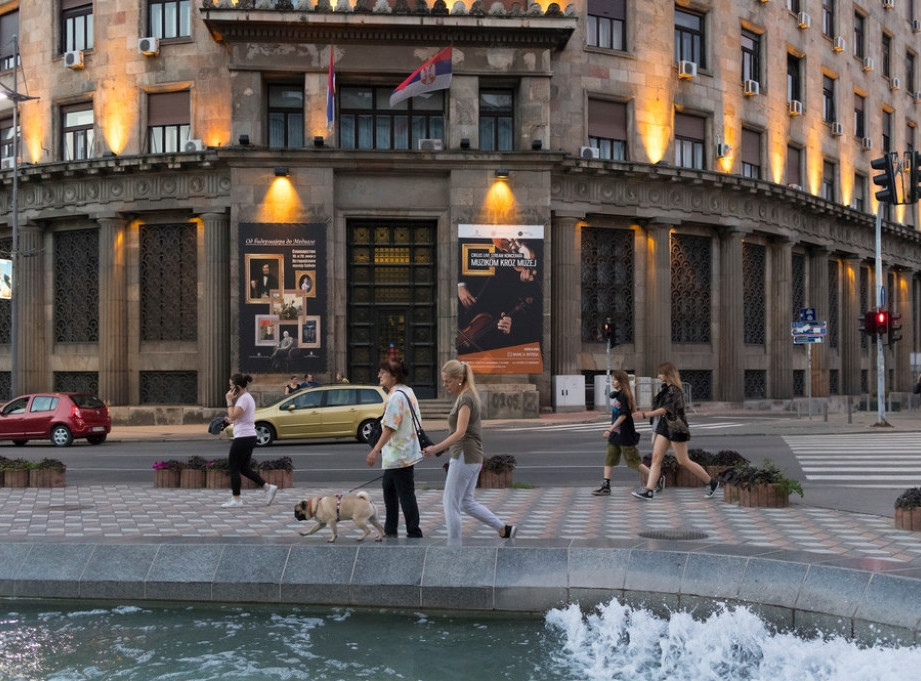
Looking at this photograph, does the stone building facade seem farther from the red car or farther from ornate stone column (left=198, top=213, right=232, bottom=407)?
the red car

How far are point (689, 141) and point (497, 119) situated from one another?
27.0ft

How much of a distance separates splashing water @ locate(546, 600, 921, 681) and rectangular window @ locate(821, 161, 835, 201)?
41.3 meters

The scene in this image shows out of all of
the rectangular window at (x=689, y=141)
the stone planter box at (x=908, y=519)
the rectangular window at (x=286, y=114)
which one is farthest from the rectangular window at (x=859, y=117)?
the stone planter box at (x=908, y=519)

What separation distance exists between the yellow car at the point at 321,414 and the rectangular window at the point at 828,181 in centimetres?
2806

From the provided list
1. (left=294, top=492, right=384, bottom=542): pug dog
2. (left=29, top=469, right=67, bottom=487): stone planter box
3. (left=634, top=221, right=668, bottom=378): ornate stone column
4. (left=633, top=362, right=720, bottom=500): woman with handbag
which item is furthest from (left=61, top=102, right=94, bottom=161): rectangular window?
(left=294, top=492, right=384, bottom=542): pug dog

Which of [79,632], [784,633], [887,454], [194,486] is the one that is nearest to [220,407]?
[194,486]

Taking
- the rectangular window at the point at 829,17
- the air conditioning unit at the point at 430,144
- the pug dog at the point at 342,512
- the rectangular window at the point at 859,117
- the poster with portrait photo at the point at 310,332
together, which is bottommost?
the pug dog at the point at 342,512

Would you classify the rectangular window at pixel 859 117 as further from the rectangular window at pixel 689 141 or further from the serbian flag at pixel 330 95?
the serbian flag at pixel 330 95

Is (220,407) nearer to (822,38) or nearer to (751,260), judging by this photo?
(751,260)

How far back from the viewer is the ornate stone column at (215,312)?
1363 inches

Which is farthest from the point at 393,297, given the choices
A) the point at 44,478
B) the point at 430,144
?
the point at 44,478

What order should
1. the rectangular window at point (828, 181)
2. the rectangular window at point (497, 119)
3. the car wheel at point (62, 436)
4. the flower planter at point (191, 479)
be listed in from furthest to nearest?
the rectangular window at point (828, 181) → the rectangular window at point (497, 119) → the car wheel at point (62, 436) → the flower planter at point (191, 479)

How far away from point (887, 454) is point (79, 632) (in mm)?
17259

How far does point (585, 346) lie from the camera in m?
37.0
